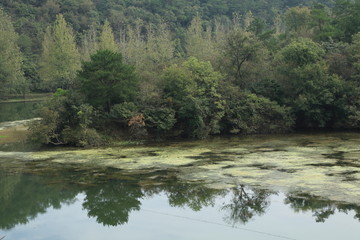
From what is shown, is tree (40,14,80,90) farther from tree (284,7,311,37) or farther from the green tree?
the green tree

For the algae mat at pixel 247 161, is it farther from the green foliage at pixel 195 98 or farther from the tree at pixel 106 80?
the tree at pixel 106 80

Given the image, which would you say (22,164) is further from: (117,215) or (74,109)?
(117,215)

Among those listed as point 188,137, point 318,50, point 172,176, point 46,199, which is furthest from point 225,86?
point 46,199

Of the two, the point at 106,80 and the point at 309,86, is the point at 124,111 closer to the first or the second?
the point at 106,80

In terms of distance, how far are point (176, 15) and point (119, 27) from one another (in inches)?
483

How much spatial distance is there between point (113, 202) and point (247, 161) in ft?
21.8

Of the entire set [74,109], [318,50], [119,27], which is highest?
[119,27]

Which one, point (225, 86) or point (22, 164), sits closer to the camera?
point (22, 164)

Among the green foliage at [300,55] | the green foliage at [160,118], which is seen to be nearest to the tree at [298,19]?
the green foliage at [300,55]

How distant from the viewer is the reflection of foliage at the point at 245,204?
12.5m

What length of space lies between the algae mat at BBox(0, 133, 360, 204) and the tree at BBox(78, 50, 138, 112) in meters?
3.91

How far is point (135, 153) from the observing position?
20844 mm

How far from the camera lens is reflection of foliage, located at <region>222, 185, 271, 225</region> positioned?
12477 millimetres

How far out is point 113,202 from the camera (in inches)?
549
